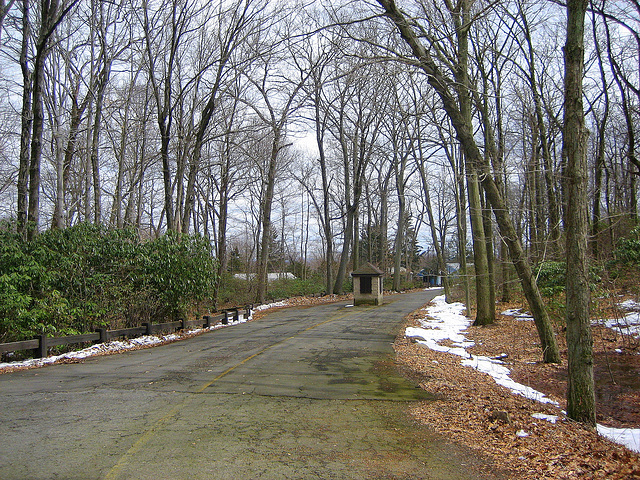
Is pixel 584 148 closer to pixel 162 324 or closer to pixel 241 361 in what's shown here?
pixel 241 361

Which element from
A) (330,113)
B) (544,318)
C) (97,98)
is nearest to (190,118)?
(97,98)

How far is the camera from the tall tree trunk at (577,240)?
19.0 ft

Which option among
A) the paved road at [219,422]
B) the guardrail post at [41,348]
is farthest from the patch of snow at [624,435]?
the guardrail post at [41,348]

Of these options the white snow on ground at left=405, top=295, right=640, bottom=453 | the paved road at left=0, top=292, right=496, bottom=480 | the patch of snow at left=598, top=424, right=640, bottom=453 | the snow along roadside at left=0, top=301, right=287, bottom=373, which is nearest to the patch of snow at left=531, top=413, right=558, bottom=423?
the white snow on ground at left=405, top=295, right=640, bottom=453

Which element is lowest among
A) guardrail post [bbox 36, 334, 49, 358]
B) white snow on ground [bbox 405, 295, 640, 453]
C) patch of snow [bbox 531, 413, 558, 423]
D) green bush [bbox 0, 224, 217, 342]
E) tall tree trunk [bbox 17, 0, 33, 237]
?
white snow on ground [bbox 405, 295, 640, 453]

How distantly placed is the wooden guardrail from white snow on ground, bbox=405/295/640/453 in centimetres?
724

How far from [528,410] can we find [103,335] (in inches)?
399

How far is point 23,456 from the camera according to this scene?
4.45m

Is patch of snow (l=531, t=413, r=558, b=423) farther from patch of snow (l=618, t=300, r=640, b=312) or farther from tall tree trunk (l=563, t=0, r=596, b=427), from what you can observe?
patch of snow (l=618, t=300, r=640, b=312)

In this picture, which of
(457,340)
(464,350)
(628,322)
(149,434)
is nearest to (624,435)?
(149,434)

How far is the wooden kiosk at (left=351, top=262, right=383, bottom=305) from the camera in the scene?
25.8 meters

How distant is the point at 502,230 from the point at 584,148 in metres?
4.16

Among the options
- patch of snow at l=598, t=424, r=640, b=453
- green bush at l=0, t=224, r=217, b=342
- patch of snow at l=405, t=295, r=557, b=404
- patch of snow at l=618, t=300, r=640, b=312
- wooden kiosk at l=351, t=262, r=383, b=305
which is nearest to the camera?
patch of snow at l=598, t=424, r=640, b=453

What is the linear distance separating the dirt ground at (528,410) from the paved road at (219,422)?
439 mm
